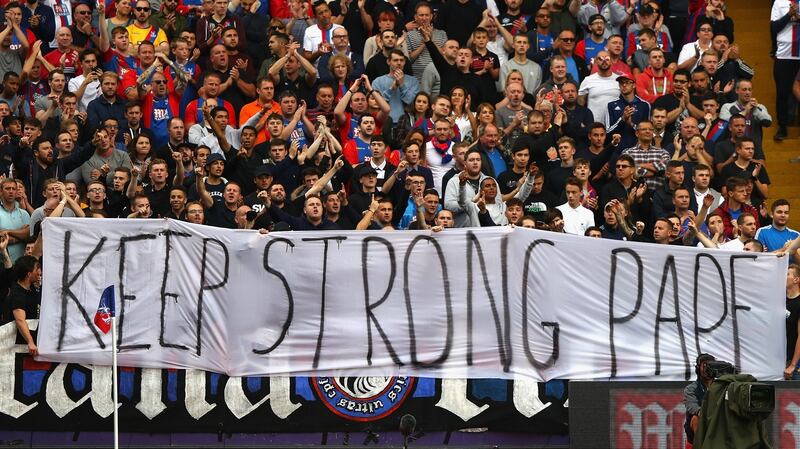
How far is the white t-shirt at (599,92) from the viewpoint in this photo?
21.8 metres

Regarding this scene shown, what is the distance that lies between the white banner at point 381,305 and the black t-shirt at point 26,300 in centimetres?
20

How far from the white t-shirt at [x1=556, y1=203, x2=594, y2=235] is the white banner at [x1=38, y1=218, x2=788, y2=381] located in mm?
1555

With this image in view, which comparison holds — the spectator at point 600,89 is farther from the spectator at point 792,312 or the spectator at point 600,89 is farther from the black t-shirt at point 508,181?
the spectator at point 792,312

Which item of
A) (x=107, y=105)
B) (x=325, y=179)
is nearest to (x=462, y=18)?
(x=325, y=179)

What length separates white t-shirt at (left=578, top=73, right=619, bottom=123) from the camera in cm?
2183

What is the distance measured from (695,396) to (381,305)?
12.5 ft

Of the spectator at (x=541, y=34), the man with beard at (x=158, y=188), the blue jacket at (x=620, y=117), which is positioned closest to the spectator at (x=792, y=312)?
the blue jacket at (x=620, y=117)

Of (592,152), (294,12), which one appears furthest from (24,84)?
(592,152)

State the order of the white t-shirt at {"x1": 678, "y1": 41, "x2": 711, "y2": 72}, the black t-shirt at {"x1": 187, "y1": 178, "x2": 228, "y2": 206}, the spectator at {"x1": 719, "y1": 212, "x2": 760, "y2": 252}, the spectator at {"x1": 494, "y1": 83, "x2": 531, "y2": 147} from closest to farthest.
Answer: the spectator at {"x1": 719, "y1": 212, "x2": 760, "y2": 252} → the black t-shirt at {"x1": 187, "y1": 178, "x2": 228, "y2": 206} → the spectator at {"x1": 494, "y1": 83, "x2": 531, "y2": 147} → the white t-shirt at {"x1": 678, "y1": 41, "x2": 711, "y2": 72}

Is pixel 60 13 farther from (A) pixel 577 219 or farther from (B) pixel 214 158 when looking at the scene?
(A) pixel 577 219

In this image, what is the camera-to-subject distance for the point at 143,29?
22656 millimetres

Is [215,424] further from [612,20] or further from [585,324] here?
[612,20]

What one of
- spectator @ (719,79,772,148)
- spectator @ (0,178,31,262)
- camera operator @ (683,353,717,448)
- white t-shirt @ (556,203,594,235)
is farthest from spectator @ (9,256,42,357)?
spectator @ (719,79,772,148)

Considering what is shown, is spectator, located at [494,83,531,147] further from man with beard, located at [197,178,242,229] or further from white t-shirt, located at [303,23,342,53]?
man with beard, located at [197,178,242,229]
